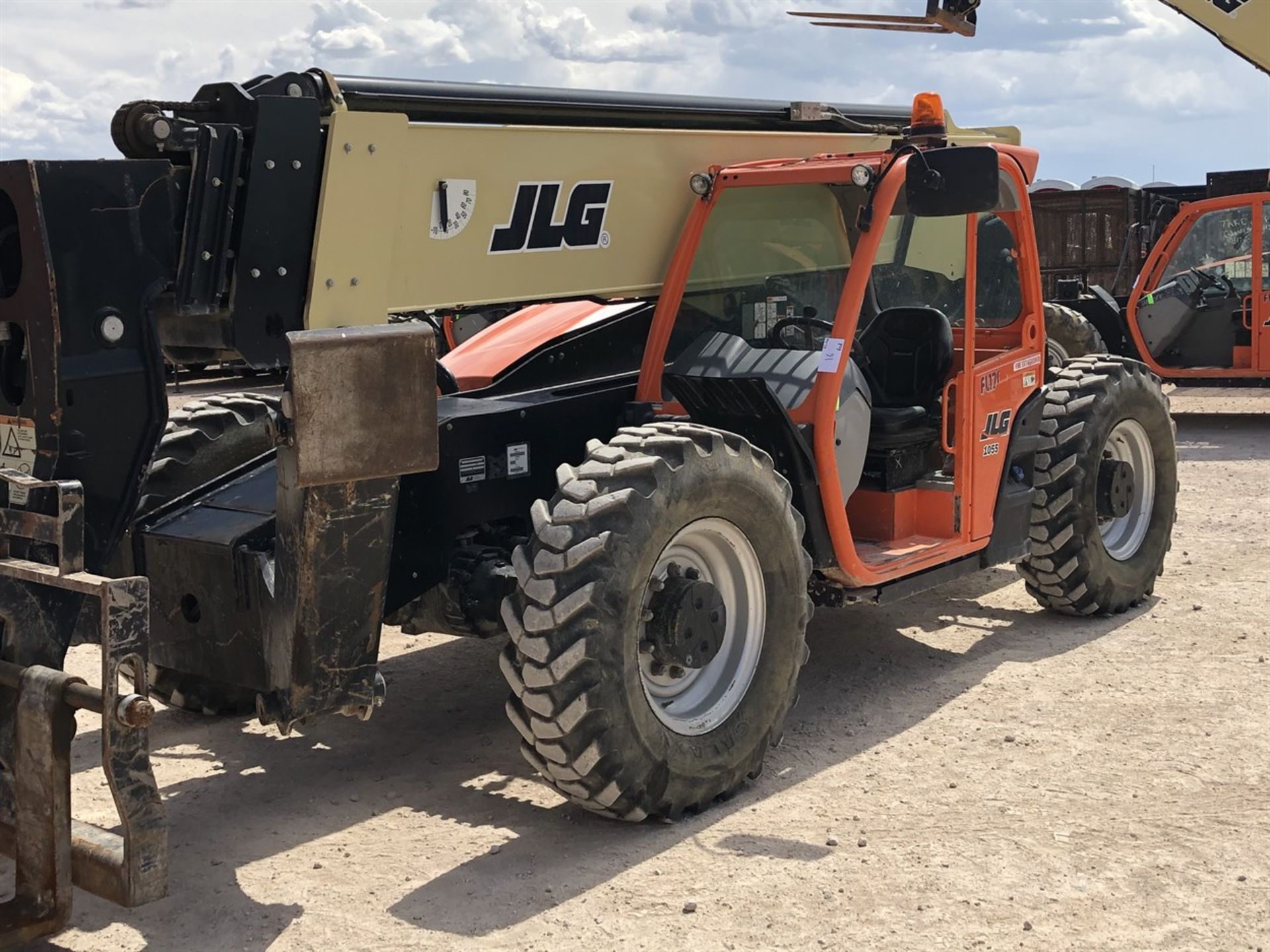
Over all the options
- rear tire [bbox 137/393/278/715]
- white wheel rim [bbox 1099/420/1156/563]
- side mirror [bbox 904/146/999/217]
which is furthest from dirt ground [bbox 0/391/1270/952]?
side mirror [bbox 904/146/999/217]

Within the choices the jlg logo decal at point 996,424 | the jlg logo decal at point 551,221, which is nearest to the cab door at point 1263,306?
the jlg logo decal at point 996,424

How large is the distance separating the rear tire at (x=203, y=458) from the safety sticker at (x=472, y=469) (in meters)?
0.77

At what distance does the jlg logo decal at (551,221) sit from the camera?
211 inches

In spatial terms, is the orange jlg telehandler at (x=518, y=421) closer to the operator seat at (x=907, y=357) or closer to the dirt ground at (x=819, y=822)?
the operator seat at (x=907, y=357)

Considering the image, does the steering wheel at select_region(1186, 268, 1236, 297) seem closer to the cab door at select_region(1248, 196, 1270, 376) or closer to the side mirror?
the cab door at select_region(1248, 196, 1270, 376)

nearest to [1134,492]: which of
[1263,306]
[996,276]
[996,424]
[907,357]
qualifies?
[996,424]

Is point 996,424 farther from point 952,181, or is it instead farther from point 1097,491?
point 952,181

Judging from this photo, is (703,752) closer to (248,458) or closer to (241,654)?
(241,654)

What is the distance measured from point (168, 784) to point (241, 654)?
1027 mm

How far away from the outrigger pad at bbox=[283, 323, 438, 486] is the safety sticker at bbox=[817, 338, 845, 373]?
182 centimetres

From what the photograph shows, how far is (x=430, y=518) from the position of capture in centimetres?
538

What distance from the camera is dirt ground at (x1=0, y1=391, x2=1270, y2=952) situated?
4.34m

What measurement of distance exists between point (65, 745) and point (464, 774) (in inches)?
74.6

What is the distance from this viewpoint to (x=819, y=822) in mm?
5070
